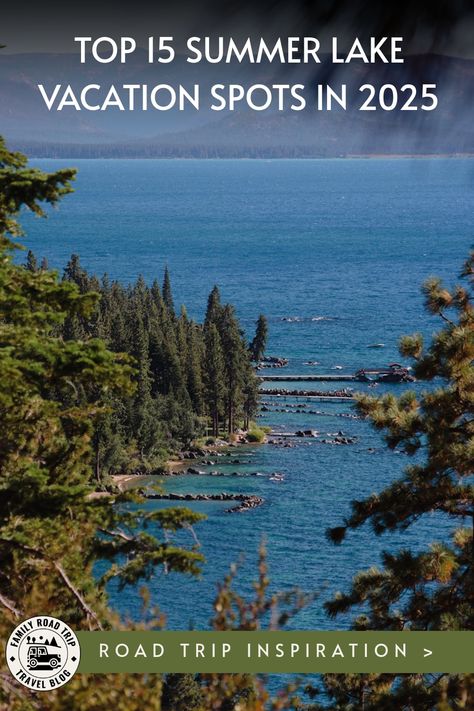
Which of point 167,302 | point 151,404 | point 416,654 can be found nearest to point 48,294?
point 416,654

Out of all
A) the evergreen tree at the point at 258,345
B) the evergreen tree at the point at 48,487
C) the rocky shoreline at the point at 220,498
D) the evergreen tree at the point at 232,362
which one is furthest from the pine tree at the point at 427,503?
the evergreen tree at the point at 258,345

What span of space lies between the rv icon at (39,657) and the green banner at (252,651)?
0.21m

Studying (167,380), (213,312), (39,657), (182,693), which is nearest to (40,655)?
(39,657)

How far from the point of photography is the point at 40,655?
6.44m

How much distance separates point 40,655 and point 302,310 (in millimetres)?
91160

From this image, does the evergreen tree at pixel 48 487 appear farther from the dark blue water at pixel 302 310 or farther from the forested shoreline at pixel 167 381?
the forested shoreline at pixel 167 381

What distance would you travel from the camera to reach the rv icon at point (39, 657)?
6387 mm

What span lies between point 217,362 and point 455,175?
58527 millimetres

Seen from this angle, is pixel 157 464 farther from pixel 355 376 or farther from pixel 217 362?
pixel 355 376

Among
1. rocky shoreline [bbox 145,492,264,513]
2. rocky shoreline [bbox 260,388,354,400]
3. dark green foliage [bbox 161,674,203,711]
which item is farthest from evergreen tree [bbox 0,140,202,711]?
rocky shoreline [bbox 260,388,354,400]

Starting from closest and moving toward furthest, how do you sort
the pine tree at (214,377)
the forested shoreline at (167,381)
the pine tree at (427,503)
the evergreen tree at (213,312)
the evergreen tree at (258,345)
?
1. the pine tree at (427,503)
2. the forested shoreline at (167,381)
3. the pine tree at (214,377)
4. the evergreen tree at (213,312)
5. the evergreen tree at (258,345)

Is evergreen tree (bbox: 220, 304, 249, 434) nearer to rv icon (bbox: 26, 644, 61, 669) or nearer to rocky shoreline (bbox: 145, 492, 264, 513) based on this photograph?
rocky shoreline (bbox: 145, 492, 264, 513)

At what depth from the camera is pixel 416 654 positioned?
827 cm

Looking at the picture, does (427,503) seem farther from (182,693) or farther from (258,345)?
(258,345)
